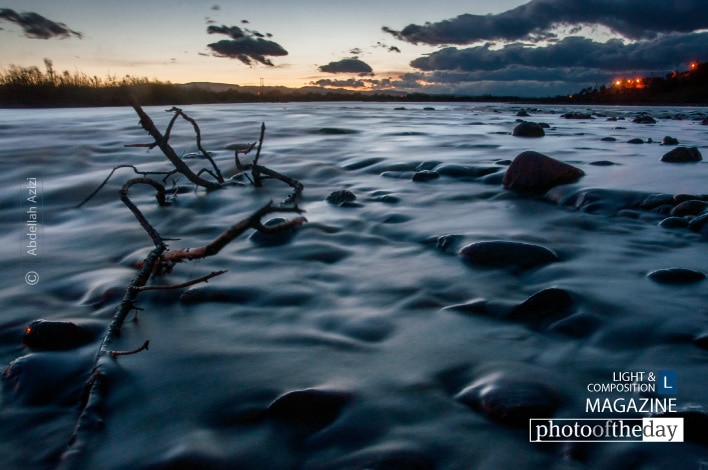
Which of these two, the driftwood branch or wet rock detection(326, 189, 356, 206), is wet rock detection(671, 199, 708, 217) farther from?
the driftwood branch

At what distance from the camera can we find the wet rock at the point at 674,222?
3.26m

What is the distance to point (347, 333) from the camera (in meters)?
1.89

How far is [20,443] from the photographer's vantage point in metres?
1.28

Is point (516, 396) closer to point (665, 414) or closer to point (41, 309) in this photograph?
point (665, 414)

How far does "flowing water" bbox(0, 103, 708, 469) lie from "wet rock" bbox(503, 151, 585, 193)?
0.53 meters

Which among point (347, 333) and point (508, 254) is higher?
point (508, 254)

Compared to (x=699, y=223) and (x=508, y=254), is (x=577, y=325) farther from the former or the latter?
(x=699, y=223)

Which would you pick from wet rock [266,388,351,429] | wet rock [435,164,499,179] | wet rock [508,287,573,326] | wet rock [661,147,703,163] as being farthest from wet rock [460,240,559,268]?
wet rock [661,147,703,163]

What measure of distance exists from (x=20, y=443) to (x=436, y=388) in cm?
122

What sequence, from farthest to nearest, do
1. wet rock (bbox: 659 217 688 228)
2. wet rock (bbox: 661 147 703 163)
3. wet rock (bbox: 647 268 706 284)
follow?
1. wet rock (bbox: 661 147 703 163)
2. wet rock (bbox: 659 217 688 228)
3. wet rock (bbox: 647 268 706 284)

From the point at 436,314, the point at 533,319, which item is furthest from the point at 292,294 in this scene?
the point at 533,319

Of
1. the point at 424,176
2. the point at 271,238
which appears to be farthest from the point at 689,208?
the point at 271,238

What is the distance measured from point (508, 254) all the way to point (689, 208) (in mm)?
1934

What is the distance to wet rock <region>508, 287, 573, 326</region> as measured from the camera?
77.3 inches
